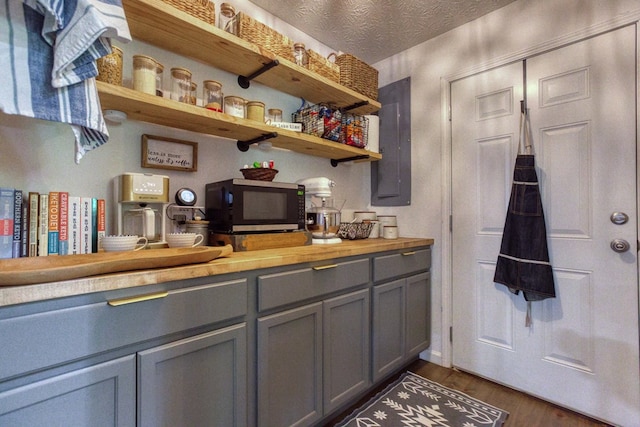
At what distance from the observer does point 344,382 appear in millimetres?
1563

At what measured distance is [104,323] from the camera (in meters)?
0.84

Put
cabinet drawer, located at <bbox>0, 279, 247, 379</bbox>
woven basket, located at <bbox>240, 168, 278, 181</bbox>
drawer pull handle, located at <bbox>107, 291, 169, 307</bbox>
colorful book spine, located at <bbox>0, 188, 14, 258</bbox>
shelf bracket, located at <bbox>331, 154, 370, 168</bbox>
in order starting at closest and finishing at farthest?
cabinet drawer, located at <bbox>0, 279, 247, 379</bbox>
drawer pull handle, located at <bbox>107, 291, 169, 307</bbox>
colorful book spine, located at <bbox>0, 188, 14, 258</bbox>
woven basket, located at <bbox>240, 168, 278, 181</bbox>
shelf bracket, located at <bbox>331, 154, 370, 168</bbox>

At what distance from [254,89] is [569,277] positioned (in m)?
2.14

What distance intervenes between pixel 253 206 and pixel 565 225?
1.73m

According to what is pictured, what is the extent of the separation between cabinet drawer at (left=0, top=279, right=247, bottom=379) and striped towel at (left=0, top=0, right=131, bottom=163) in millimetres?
547

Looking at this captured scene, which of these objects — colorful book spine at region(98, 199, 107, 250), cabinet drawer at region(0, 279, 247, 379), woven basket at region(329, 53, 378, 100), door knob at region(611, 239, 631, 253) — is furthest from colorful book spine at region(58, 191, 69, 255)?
door knob at region(611, 239, 631, 253)

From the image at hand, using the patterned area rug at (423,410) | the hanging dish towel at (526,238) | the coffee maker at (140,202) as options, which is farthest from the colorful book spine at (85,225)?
the hanging dish towel at (526,238)

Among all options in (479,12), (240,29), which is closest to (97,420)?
(240,29)

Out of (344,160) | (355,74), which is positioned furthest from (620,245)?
(355,74)

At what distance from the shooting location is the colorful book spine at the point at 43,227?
1.07 metres

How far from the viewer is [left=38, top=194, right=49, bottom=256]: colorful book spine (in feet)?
3.51

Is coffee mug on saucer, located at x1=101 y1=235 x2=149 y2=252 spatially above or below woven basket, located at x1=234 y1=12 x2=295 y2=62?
below

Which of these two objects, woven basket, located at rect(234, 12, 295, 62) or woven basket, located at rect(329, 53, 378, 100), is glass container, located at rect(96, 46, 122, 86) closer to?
woven basket, located at rect(234, 12, 295, 62)

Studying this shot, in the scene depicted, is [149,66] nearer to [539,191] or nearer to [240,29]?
[240,29]
